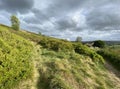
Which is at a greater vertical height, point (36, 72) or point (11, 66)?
point (11, 66)

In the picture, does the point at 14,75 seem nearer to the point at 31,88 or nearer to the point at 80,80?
the point at 31,88

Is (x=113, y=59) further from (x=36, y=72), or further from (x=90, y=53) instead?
(x=36, y=72)

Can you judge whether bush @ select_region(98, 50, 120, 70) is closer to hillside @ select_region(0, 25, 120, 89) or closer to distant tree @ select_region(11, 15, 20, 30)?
hillside @ select_region(0, 25, 120, 89)

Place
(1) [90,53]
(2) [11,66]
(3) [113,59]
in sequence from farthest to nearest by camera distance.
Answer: (3) [113,59] → (1) [90,53] → (2) [11,66]

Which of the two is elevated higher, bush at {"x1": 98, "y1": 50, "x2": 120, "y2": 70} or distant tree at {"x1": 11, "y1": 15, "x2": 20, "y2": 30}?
distant tree at {"x1": 11, "y1": 15, "x2": 20, "y2": 30}

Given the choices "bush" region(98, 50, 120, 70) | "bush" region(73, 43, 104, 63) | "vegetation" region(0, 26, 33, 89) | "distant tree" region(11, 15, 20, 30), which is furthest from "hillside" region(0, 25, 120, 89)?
"distant tree" region(11, 15, 20, 30)

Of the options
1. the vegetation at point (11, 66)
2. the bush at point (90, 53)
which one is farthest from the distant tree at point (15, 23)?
the vegetation at point (11, 66)

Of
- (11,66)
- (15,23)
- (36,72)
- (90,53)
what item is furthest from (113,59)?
(15,23)

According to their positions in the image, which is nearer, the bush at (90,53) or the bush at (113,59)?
the bush at (90,53)

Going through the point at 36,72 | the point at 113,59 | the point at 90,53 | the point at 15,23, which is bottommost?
the point at 113,59

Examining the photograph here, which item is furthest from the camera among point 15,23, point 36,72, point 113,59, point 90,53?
point 15,23

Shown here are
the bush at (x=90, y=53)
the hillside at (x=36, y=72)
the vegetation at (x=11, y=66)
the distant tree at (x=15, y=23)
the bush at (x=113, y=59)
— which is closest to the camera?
the vegetation at (x=11, y=66)

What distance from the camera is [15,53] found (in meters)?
7.29

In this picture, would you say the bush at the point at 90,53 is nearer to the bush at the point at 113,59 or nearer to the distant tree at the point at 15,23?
the bush at the point at 113,59
